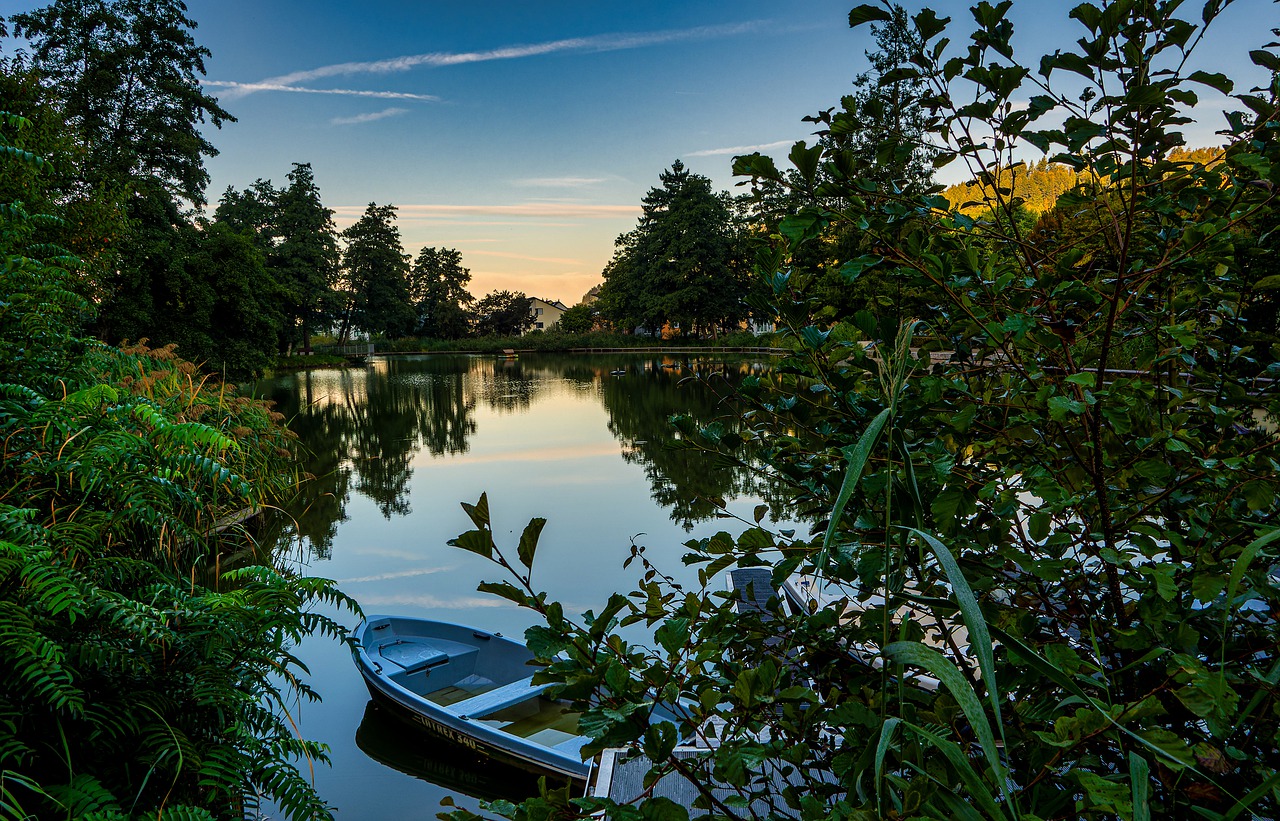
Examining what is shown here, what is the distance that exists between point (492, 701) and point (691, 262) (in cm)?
5173

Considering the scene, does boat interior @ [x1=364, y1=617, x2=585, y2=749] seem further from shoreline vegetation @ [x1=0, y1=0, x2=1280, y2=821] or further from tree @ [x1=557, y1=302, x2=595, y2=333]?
tree @ [x1=557, y1=302, x2=595, y2=333]

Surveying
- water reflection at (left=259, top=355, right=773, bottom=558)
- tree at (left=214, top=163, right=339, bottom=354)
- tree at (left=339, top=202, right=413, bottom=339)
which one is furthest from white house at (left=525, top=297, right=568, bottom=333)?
water reflection at (left=259, top=355, right=773, bottom=558)

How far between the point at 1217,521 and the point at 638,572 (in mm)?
7591

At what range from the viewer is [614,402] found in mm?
25438

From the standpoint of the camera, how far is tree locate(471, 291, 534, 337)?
248 ft

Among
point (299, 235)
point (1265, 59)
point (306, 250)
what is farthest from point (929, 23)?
point (299, 235)

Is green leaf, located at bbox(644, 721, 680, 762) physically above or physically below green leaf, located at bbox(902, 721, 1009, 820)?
below

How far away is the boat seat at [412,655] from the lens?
5984 millimetres

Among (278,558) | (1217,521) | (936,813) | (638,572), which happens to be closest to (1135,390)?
(1217,521)

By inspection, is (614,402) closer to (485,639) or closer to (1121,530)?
(485,639)

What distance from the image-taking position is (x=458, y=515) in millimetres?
11922

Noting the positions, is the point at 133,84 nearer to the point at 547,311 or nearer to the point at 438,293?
the point at 438,293

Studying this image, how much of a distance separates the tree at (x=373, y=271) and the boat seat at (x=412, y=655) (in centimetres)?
5628

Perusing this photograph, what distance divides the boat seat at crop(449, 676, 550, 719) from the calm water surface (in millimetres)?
345
